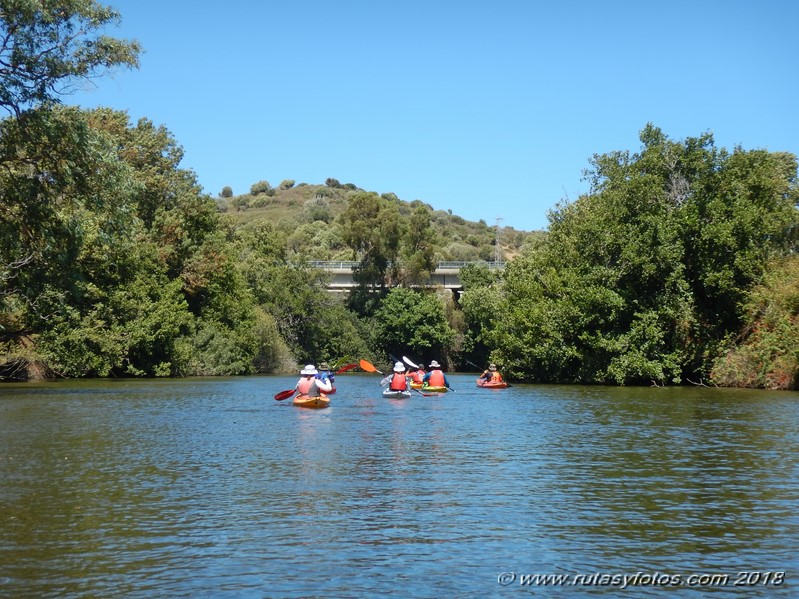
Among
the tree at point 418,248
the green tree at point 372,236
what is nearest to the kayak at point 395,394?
the green tree at point 372,236

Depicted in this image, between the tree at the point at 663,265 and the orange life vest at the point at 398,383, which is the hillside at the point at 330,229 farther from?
the orange life vest at the point at 398,383

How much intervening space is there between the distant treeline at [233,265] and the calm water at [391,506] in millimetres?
8793

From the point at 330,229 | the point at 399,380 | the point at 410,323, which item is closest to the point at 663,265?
the point at 399,380

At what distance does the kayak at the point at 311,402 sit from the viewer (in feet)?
112

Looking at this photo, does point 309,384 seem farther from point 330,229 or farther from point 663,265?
point 330,229

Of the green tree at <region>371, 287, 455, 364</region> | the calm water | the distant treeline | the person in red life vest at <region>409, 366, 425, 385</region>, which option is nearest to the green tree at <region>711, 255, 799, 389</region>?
the distant treeline

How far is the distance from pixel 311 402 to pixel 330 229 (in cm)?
10010

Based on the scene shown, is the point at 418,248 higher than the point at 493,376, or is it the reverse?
the point at 418,248

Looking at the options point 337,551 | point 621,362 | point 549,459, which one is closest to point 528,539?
A: point 337,551

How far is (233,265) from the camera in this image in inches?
2689

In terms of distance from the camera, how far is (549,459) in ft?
66.8

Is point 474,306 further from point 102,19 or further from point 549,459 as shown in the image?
point 549,459

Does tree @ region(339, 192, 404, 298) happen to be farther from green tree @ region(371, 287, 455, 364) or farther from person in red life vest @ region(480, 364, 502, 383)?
person in red life vest @ region(480, 364, 502, 383)

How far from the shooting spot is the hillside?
11956 centimetres
